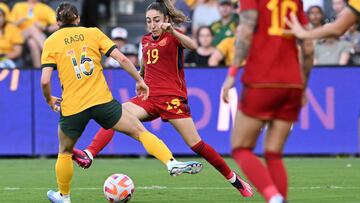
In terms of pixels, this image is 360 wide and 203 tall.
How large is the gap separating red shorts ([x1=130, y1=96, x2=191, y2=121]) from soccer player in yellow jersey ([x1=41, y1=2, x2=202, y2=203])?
4.29 ft

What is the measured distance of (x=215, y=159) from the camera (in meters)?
10.2

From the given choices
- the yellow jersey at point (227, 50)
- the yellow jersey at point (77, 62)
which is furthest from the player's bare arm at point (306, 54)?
the yellow jersey at point (227, 50)

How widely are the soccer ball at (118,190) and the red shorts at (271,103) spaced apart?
2.49 m

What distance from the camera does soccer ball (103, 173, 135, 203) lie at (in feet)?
31.1

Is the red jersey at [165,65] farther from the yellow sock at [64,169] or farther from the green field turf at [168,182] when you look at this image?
the yellow sock at [64,169]

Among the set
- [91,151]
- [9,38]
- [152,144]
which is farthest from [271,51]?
[9,38]

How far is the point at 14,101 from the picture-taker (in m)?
15.8

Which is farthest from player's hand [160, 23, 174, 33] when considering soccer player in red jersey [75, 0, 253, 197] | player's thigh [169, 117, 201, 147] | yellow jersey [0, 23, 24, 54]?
yellow jersey [0, 23, 24, 54]

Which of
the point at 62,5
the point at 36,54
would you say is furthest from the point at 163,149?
the point at 36,54

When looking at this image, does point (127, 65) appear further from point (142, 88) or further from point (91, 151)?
point (91, 151)

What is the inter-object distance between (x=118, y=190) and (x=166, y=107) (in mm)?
1467

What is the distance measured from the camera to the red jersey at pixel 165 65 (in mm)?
10641

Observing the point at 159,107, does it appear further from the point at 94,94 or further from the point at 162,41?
the point at 94,94

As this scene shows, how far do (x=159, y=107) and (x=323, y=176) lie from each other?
111 inches
